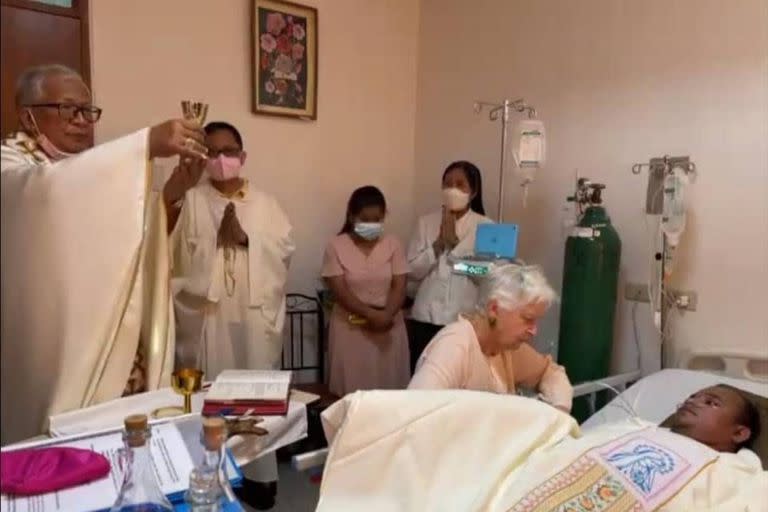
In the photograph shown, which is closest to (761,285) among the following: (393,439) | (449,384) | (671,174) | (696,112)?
(671,174)

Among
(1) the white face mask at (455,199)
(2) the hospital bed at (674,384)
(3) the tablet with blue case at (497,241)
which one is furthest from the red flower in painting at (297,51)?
(2) the hospital bed at (674,384)

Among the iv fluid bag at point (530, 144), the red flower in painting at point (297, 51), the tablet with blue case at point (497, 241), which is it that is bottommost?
the tablet with blue case at point (497, 241)

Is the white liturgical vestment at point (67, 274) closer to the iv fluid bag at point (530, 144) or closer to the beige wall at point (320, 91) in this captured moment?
the iv fluid bag at point (530, 144)

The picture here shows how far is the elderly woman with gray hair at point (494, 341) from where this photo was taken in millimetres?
1734

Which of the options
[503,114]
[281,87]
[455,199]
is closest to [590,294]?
[455,199]

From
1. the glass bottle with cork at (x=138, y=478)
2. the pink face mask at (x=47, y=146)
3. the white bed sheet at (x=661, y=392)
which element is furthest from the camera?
the white bed sheet at (x=661, y=392)

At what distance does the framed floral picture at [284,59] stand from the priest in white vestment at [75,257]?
1950 mm

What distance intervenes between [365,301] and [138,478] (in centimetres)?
230

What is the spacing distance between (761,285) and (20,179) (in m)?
2.50

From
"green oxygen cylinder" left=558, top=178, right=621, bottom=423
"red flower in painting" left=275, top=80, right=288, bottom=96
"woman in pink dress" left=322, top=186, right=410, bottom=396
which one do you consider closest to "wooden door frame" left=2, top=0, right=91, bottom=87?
"red flower in painting" left=275, top=80, right=288, bottom=96

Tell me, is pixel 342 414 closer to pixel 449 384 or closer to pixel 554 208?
pixel 449 384

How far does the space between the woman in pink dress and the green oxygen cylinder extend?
873 mm

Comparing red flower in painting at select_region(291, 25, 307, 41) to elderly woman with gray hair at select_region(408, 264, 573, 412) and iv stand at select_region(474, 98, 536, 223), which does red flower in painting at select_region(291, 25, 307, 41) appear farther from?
elderly woman with gray hair at select_region(408, 264, 573, 412)

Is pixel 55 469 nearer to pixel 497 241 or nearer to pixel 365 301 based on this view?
pixel 497 241
